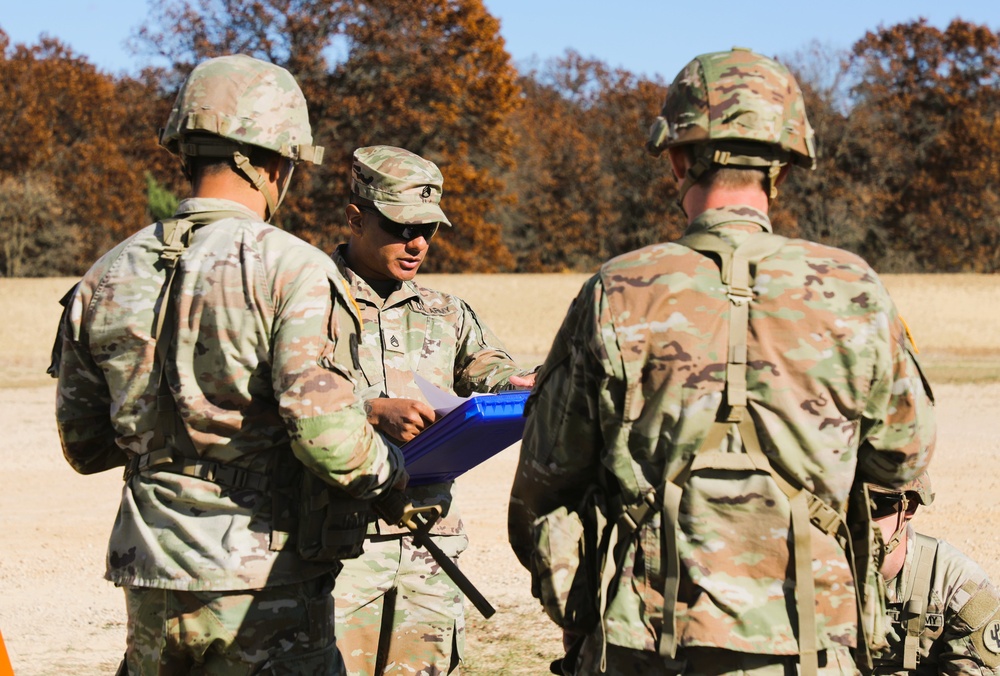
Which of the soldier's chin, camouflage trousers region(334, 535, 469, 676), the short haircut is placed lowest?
camouflage trousers region(334, 535, 469, 676)

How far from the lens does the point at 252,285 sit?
10.6 feet

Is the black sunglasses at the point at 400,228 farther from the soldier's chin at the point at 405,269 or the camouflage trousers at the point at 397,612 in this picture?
the camouflage trousers at the point at 397,612

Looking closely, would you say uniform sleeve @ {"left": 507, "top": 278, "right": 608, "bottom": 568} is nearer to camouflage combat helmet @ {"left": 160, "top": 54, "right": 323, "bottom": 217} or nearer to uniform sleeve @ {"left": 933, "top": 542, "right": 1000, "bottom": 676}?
camouflage combat helmet @ {"left": 160, "top": 54, "right": 323, "bottom": 217}

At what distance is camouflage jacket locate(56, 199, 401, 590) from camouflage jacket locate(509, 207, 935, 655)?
72 centimetres

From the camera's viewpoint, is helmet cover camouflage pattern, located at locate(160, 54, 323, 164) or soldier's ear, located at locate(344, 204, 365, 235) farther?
soldier's ear, located at locate(344, 204, 365, 235)

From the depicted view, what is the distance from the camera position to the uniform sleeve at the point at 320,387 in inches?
125

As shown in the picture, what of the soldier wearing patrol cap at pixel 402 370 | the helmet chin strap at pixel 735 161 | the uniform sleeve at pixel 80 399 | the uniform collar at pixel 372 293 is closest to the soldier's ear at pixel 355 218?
the soldier wearing patrol cap at pixel 402 370

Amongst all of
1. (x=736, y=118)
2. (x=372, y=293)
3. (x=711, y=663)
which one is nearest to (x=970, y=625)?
(x=711, y=663)

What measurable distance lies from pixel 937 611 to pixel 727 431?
6.87ft

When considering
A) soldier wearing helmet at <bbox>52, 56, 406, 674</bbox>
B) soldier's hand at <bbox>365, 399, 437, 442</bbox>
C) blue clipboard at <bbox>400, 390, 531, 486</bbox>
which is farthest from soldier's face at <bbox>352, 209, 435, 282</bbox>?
soldier wearing helmet at <bbox>52, 56, 406, 674</bbox>

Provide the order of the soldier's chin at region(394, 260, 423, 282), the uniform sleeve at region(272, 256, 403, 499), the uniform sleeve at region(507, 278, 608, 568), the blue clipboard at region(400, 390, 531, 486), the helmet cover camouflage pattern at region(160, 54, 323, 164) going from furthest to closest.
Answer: the soldier's chin at region(394, 260, 423, 282), the blue clipboard at region(400, 390, 531, 486), the helmet cover camouflage pattern at region(160, 54, 323, 164), the uniform sleeve at region(272, 256, 403, 499), the uniform sleeve at region(507, 278, 608, 568)

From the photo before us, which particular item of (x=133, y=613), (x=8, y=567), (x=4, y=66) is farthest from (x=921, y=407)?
(x=4, y=66)

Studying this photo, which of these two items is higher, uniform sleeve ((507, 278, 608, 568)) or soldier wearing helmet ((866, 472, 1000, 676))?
uniform sleeve ((507, 278, 608, 568))

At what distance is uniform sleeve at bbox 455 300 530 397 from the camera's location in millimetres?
4859
